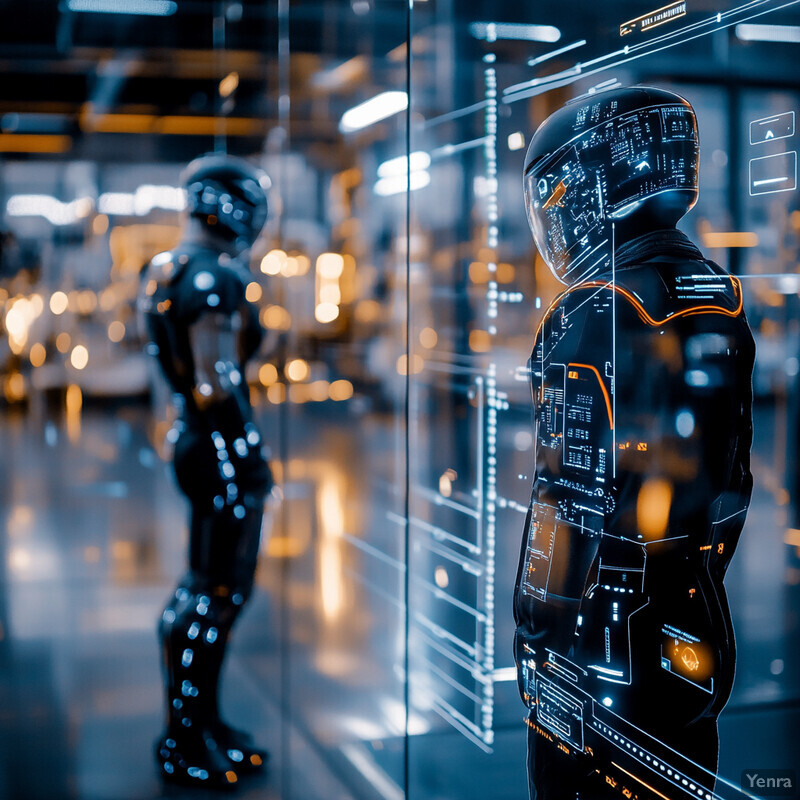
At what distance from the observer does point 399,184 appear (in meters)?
2.96

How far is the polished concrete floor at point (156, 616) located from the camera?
9.37 ft

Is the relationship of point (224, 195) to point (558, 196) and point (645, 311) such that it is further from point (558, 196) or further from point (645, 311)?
point (645, 311)

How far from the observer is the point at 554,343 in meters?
1.56

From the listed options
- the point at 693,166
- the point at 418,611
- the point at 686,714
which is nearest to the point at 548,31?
the point at 693,166

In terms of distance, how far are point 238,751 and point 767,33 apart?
254cm

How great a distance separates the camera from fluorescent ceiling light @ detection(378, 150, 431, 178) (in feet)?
7.99

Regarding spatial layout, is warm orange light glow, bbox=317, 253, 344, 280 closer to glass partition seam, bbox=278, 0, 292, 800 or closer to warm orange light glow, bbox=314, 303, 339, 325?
warm orange light glow, bbox=314, 303, 339, 325

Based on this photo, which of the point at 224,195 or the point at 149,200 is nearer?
the point at 224,195

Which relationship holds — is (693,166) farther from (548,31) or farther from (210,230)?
(210,230)

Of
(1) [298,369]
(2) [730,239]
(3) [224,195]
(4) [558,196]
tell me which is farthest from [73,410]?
(2) [730,239]

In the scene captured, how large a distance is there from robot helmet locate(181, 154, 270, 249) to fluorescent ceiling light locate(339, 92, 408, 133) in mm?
452

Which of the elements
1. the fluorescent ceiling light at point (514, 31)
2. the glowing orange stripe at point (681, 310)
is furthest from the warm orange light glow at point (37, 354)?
the glowing orange stripe at point (681, 310)

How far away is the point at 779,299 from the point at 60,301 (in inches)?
137
